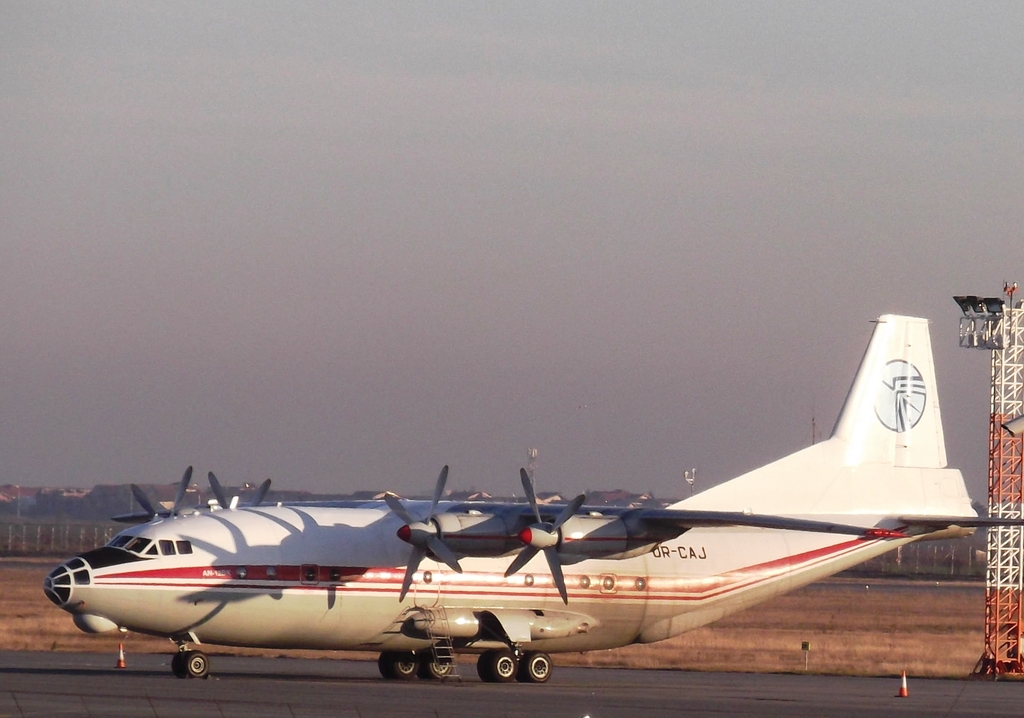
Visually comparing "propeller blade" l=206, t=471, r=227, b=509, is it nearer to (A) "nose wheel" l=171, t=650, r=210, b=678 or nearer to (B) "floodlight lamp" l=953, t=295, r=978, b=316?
(A) "nose wheel" l=171, t=650, r=210, b=678

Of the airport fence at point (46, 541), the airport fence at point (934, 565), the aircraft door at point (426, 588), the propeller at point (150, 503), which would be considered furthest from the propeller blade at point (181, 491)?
the airport fence at point (934, 565)

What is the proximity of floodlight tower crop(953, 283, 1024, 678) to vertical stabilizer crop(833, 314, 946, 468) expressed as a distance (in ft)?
6.61

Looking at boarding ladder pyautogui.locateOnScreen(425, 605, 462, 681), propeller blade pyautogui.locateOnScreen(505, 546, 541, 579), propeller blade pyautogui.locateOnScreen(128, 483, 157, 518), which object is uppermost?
propeller blade pyautogui.locateOnScreen(128, 483, 157, 518)

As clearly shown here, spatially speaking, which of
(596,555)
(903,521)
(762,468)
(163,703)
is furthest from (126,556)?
(903,521)

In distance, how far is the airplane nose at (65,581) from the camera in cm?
2492

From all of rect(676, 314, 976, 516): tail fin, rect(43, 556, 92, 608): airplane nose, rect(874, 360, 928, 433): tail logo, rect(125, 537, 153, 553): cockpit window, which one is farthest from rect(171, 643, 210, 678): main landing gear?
rect(874, 360, 928, 433): tail logo

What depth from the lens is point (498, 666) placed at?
28297 millimetres

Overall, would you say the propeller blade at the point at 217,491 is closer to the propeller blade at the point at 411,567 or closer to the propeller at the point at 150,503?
the propeller at the point at 150,503

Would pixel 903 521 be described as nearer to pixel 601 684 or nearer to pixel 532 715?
pixel 601 684

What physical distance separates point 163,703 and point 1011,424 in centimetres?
2060

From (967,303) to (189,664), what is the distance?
2076 centimetres

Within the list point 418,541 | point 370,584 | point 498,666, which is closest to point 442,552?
point 418,541

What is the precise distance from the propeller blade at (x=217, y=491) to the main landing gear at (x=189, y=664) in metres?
4.81

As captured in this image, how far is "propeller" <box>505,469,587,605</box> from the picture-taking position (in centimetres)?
2666
